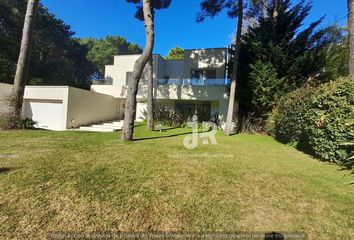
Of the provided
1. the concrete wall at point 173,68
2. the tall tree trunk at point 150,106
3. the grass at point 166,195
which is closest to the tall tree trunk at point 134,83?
the grass at point 166,195

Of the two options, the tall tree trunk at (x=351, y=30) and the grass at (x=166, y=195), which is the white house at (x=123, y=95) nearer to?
the tall tree trunk at (x=351, y=30)

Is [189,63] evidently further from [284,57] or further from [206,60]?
[284,57]

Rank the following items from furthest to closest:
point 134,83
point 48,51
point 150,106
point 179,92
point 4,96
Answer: point 48,51 → point 179,92 → point 150,106 → point 4,96 → point 134,83

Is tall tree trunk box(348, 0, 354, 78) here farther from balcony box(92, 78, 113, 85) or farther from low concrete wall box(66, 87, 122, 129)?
balcony box(92, 78, 113, 85)

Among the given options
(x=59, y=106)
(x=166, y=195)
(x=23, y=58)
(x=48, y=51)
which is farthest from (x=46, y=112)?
(x=48, y=51)

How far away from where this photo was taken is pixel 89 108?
59.2 feet

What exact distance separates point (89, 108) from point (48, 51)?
17.4 meters

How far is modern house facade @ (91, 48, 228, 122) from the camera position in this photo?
60.3 ft

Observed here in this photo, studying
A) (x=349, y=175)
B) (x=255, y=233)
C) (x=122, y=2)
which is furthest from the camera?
(x=122, y=2)

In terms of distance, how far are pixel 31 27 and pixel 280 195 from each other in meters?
14.7

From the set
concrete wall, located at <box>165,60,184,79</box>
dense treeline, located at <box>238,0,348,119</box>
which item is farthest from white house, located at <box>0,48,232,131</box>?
dense treeline, located at <box>238,0,348,119</box>

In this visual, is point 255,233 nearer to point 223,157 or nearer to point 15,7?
point 223,157

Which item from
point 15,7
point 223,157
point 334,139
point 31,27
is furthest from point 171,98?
point 15,7

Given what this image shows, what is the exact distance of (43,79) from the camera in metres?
25.7
